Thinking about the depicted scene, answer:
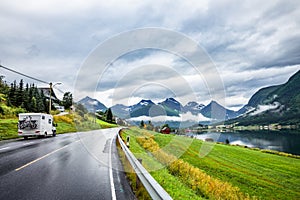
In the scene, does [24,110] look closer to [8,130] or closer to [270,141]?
[8,130]

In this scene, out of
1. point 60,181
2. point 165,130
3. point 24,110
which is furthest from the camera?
point 24,110

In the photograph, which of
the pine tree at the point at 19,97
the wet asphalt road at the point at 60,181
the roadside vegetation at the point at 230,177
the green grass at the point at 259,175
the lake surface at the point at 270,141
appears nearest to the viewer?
the wet asphalt road at the point at 60,181

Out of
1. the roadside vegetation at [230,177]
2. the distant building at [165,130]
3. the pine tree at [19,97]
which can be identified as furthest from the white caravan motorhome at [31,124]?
the pine tree at [19,97]

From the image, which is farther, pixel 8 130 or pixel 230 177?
pixel 8 130

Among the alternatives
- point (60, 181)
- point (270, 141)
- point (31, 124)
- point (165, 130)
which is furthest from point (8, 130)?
point (270, 141)

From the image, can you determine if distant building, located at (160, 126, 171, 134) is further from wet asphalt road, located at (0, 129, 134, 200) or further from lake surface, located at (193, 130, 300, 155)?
wet asphalt road, located at (0, 129, 134, 200)

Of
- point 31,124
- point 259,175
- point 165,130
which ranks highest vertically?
point 31,124

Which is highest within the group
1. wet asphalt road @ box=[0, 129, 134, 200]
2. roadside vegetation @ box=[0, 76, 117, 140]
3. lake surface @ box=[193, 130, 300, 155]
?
roadside vegetation @ box=[0, 76, 117, 140]

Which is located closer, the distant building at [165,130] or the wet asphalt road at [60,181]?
the wet asphalt road at [60,181]

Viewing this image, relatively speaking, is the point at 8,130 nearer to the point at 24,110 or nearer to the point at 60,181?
the point at 24,110

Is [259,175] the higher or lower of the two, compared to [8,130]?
lower

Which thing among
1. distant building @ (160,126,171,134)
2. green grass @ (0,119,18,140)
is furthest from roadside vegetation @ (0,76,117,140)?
distant building @ (160,126,171,134)

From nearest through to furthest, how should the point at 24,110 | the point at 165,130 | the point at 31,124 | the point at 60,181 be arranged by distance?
the point at 60,181 → the point at 31,124 → the point at 165,130 → the point at 24,110

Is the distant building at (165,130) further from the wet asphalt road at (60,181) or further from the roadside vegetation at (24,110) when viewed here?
the wet asphalt road at (60,181)
